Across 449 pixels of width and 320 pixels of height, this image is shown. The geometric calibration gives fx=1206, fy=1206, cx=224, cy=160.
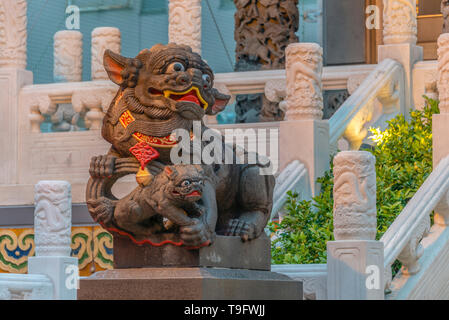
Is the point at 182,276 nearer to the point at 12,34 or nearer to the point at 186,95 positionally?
the point at 186,95

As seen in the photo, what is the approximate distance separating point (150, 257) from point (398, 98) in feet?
18.6

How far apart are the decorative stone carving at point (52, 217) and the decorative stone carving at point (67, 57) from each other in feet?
15.9

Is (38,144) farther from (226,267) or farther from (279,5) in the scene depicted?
(226,267)

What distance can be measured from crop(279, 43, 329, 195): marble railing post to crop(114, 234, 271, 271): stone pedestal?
3.59 meters

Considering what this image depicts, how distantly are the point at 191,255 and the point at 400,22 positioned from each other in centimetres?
620

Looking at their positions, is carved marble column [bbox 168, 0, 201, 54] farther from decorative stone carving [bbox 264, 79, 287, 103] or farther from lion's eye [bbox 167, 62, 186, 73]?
lion's eye [bbox 167, 62, 186, 73]

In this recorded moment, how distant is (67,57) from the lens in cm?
1265

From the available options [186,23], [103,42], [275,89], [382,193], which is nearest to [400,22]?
[275,89]

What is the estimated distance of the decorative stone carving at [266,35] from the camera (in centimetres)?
1331

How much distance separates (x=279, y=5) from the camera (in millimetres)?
13438

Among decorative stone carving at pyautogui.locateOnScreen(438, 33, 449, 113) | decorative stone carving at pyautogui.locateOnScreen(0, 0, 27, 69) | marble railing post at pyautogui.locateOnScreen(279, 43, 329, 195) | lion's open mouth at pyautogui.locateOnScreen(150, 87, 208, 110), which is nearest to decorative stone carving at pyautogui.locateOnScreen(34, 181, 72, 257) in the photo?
lion's open mouth at pyautogui.locateOnScreen(150, 87, 208, 110)

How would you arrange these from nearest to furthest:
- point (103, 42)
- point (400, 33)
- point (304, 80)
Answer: point (304, 80)
point (400, 33)
point (103, 42)

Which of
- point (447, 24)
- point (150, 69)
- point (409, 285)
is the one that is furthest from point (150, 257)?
point (447, 24)

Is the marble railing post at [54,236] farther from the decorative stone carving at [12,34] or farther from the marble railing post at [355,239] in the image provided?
the decorative stone carving at [12,34]
